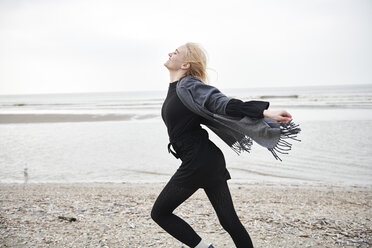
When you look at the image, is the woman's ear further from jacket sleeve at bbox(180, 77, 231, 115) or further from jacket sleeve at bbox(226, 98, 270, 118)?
jacket sleeve at bbox(226, 98, 270, 118)

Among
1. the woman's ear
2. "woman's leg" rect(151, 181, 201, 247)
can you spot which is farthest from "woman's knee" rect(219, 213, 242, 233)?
the woman's ear

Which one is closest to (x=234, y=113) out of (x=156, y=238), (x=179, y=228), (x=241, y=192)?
(x=179, y=228)

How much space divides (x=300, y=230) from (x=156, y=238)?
79.6 inches

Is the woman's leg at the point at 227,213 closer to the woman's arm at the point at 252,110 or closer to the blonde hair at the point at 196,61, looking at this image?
the woman's arm at the point at 252,110

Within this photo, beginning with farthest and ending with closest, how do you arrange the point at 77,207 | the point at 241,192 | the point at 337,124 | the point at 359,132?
1. the point at 337,124
2. the point at 359,132
3. the point at 241,192
4. the point at 77,207

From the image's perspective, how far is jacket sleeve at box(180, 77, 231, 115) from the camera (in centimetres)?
232

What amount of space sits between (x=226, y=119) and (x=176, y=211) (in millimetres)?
3552

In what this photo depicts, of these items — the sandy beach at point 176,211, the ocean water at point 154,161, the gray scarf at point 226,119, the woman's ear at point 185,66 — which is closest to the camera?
the gray scarf at point 226,119

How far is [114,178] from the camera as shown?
8.92 metres

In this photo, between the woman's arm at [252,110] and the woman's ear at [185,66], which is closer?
the woman's arm at [252,110]

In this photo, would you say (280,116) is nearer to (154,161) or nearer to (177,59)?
(177,59)

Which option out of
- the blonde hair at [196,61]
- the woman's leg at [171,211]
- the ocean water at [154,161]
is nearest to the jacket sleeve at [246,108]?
the blonde hair at [196,61]

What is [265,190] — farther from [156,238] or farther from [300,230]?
[156,238]

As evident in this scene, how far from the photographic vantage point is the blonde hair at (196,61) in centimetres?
259
